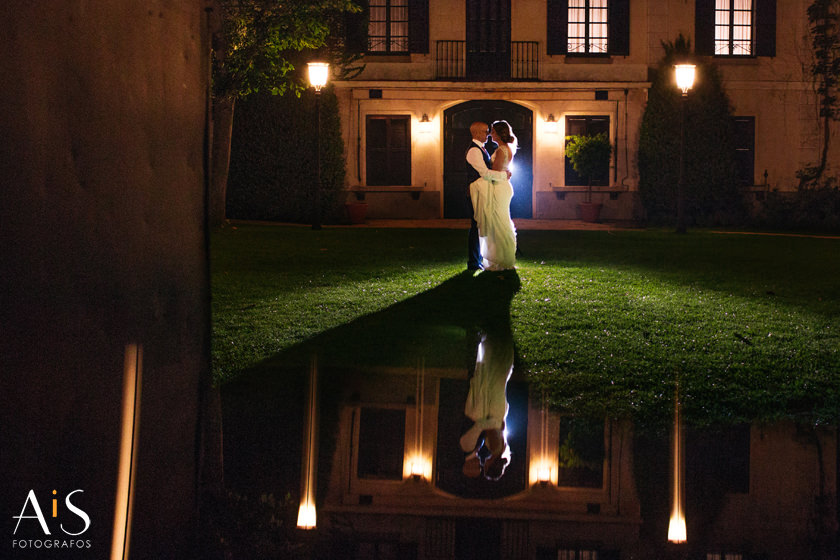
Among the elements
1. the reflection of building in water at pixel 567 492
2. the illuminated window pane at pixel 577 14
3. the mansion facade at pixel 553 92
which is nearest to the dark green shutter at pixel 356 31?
the mansion facade at pixel 553 92

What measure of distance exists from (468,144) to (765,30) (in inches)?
331

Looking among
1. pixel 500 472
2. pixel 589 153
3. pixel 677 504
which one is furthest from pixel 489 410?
pixel 589 153

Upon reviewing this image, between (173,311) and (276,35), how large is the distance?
1624 centimetres

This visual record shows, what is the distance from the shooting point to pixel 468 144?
1052 inches

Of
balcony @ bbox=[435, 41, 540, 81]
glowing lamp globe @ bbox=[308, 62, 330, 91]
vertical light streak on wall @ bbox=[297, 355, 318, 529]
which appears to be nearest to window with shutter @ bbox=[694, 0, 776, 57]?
balcony @ bbox=[435, 41, 540, 81]

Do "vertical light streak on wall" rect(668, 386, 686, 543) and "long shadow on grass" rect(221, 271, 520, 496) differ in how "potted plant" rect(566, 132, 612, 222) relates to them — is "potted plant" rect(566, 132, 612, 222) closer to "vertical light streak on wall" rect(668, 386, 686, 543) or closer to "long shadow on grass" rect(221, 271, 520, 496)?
"long shadow on grass" rect(221, 271, 520, 496)

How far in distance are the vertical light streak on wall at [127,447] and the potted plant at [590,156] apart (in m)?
22.1

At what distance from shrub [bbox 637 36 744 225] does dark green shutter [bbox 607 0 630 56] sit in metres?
1.12

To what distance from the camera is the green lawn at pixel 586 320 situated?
19.6 feet

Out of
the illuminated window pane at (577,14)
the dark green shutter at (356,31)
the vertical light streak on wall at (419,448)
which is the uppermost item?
the illuminated window pane at (577,14)

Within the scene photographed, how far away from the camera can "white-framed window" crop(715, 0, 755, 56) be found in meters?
26.9

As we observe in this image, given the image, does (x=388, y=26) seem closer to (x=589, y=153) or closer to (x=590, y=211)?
(x=589, y=153)

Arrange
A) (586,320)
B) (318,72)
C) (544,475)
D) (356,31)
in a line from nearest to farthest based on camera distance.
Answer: (544,475) < (586,320) < (318,72) < (356,31)

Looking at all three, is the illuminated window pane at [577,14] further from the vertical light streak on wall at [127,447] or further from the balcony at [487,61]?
the vertical light streak on wall at [127,447]
